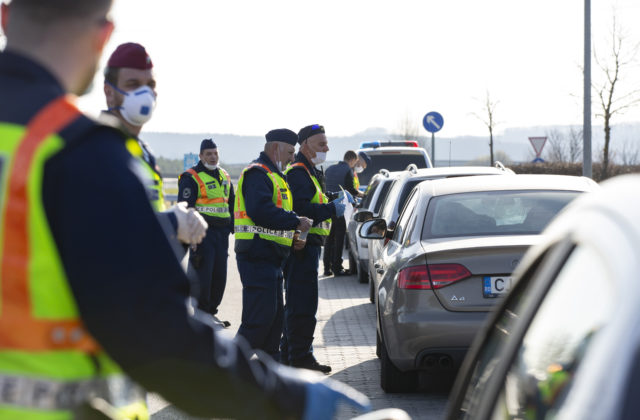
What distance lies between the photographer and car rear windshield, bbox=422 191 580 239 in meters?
6.69

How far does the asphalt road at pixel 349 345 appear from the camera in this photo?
6.47 m

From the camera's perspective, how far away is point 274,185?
23.5 feet

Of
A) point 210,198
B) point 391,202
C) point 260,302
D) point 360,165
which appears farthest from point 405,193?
point 360,165

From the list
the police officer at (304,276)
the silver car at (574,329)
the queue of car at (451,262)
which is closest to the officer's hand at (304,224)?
the police officer at (304,276)

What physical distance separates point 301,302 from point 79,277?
6225 mm

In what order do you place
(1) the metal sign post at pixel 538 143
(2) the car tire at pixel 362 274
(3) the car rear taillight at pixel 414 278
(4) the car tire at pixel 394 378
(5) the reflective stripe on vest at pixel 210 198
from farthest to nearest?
(1) the metal sign post at pixel 538 143
(2) the car tire at pixel 362 274
(5) the reflective stripe on vest at pixel 210 198
(4) the car tire at pixel 394 378
(3) the car rear taillight at pixel 414 278

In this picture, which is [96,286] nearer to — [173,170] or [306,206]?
[306,206]

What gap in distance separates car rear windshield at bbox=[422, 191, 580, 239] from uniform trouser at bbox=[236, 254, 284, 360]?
1.21 meters

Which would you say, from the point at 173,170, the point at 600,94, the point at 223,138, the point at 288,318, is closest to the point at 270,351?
the point at 288,318

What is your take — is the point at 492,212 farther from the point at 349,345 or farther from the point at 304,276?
the point at 349,345

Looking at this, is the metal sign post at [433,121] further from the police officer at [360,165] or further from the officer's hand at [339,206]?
the officer's hand at [339,206]

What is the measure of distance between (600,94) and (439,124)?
7114mm

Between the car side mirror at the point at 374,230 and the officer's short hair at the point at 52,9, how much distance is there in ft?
21.9

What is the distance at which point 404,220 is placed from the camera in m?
7.78
